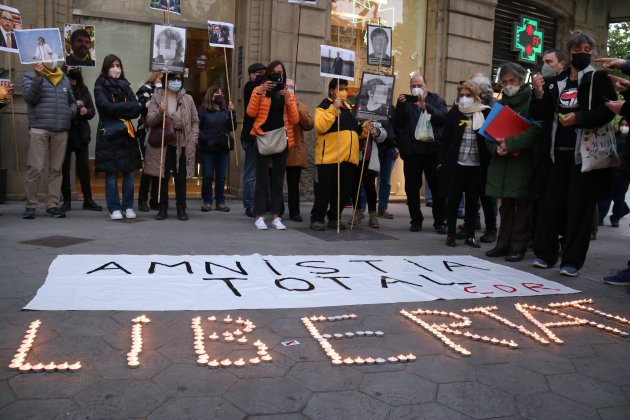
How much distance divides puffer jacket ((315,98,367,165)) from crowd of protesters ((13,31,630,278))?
1 centimetres

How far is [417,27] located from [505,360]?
1035cm

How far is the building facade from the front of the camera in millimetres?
9039

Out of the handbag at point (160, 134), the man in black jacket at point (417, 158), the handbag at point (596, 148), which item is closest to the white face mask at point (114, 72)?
the handbag at point (160, 134)

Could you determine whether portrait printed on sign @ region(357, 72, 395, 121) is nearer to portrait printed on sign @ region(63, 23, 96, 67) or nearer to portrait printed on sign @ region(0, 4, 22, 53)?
portrait printed on sign @ region(63, 23, 96, 67)

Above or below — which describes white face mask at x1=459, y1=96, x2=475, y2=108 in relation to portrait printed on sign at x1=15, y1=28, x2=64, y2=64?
below

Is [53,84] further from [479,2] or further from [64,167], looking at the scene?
[479,2]

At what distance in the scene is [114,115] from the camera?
762 cm

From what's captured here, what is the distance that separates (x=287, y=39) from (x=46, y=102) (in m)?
4.41

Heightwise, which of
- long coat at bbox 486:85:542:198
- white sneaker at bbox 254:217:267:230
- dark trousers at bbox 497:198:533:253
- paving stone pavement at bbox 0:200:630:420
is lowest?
paving stone pavement at bbox 0:200:630:420

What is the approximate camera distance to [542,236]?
6.02 metres

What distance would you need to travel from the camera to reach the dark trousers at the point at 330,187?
7621 millimetres


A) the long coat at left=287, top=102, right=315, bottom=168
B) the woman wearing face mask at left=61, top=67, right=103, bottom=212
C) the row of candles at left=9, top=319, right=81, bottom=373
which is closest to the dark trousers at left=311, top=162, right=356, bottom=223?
the long coat at left=287, top=102, right=315, bottom=168

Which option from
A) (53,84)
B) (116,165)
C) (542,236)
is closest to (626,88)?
(542,236)

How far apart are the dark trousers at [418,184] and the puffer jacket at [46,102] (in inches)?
173
